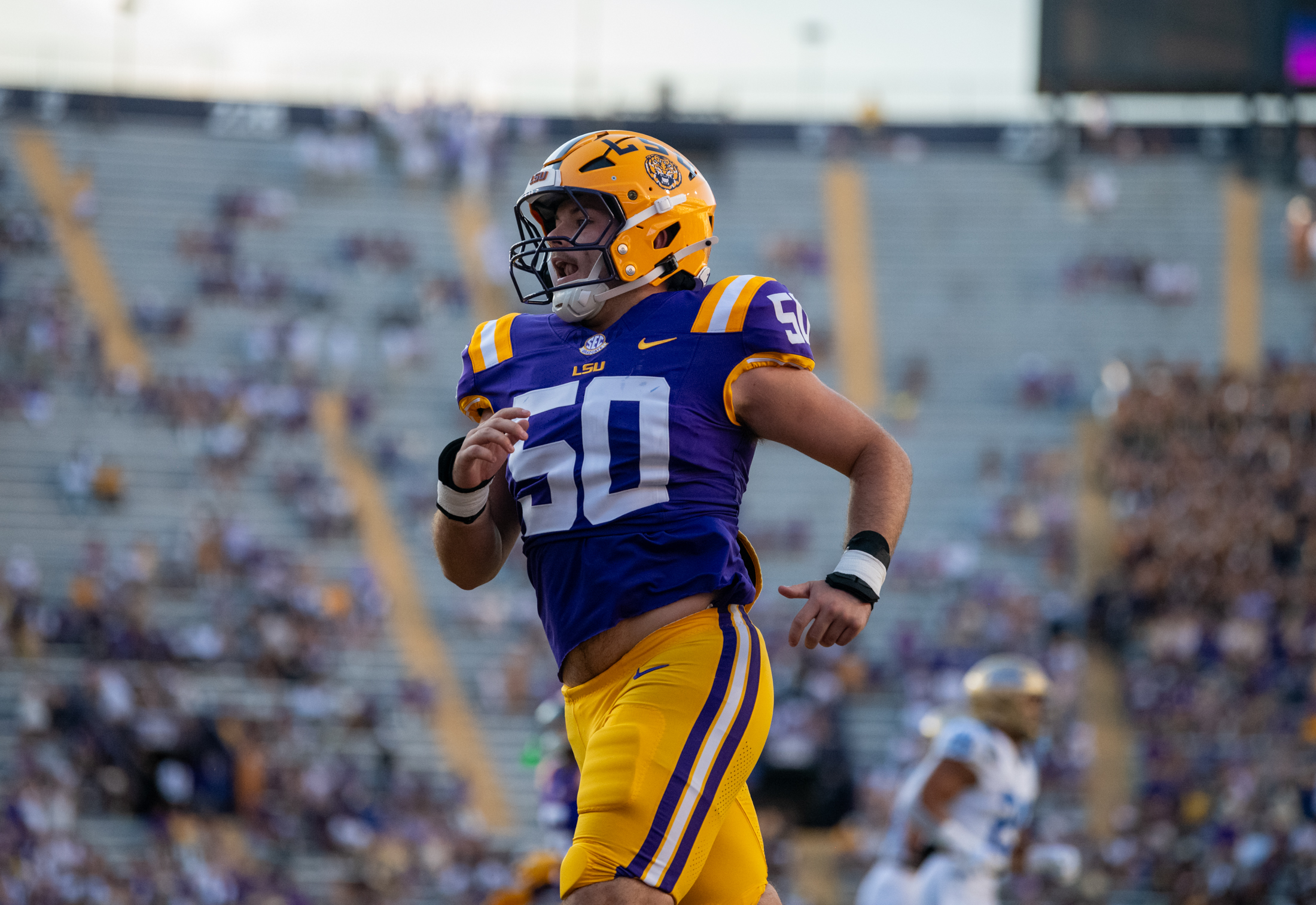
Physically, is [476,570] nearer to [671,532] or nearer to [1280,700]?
[671,532]

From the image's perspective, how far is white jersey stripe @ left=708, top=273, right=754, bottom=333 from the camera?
3537 mm

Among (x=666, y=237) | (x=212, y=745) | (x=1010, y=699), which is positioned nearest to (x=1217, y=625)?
(x=212, y=745)

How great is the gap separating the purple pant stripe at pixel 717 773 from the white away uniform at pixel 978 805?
11.9ft

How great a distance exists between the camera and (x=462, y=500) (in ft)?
12.0

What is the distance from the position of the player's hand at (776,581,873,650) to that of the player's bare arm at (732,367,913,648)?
0.26 m

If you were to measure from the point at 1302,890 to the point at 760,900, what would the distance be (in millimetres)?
11916

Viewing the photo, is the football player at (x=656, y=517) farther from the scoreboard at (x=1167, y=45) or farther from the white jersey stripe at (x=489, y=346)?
the scoreboard at (x=1167, y=45)

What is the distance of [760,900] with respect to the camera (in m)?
3.49

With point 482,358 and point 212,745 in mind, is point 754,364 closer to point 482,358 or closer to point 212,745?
point 482,358

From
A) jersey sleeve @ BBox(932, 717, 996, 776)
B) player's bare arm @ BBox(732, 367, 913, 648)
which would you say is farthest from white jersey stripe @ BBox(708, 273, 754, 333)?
jersey sleeve @ BBox(932, 717, 996, 776)

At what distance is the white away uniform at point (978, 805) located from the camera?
270 inches

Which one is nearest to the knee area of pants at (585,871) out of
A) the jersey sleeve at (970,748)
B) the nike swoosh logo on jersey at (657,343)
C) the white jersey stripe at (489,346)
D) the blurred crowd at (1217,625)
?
the nike swoosh logo on jersey at (657,343)

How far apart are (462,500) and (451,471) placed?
0.08 m

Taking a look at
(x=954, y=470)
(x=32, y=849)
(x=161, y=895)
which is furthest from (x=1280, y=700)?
(x=32, y=849)
